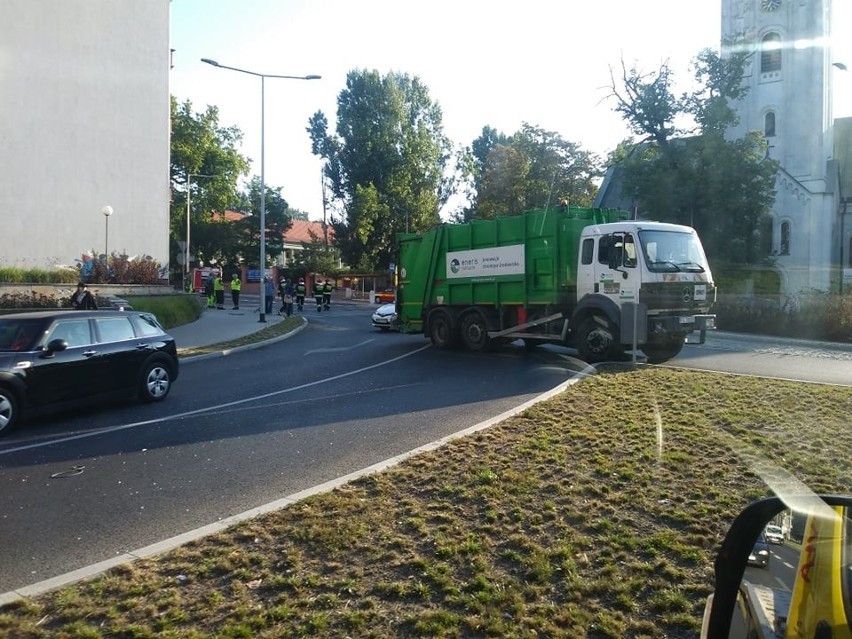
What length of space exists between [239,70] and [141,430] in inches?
819

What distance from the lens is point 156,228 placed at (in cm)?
2789

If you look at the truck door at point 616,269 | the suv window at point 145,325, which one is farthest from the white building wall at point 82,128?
the truck door at point 616,269

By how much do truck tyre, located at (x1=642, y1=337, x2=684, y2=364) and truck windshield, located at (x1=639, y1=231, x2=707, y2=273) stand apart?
5.35 ft

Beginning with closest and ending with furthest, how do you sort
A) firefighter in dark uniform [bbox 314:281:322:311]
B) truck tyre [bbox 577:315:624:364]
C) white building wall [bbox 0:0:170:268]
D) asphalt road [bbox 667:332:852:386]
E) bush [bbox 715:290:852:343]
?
asphalt road [bbox 667:332:852:386] → truck tyre [bbox 577:315:624:364] → white building wall [bbox 0:0:170:268] → bush [bbox 715:290:852:343] → firefighter in dark uniform [bbox 314:281:322:311]

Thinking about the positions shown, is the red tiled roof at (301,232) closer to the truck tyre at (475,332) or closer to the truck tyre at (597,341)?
the truck tyre at (475,332)

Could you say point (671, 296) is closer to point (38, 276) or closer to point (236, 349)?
point (236, 349)

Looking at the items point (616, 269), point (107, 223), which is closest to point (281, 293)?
point (107, 223)

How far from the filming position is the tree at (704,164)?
36.1 metres

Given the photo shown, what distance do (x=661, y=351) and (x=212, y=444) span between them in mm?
10384

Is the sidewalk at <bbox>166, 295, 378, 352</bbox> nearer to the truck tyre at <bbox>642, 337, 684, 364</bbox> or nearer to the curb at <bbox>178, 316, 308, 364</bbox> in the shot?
the curb at <bbox>178, 316, 308, 364</bbox>

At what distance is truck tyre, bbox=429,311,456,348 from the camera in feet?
59.7

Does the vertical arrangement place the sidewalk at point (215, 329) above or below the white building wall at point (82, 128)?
below

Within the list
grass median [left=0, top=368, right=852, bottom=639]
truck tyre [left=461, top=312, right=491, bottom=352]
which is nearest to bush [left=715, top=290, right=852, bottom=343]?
truck tyre [left=461, top=312, right=491, bottom=352]

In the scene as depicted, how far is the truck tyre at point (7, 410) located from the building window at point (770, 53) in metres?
48.3
